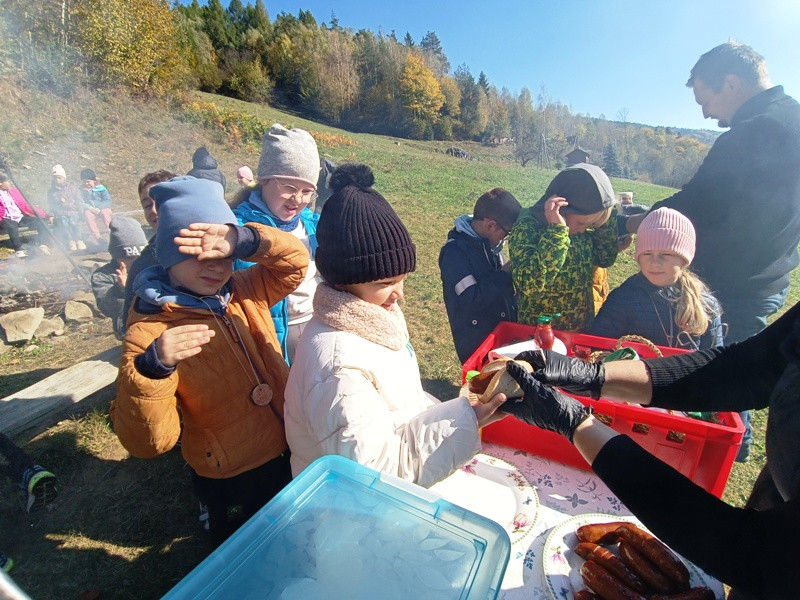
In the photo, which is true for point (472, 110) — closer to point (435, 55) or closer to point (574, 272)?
point (435, 55)

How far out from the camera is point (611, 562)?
1.40 meters

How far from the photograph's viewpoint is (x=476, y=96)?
60875mm

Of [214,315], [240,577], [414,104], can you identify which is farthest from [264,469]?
[414,104]

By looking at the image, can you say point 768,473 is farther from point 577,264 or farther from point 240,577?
point 577,264

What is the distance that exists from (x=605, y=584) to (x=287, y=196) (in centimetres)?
251

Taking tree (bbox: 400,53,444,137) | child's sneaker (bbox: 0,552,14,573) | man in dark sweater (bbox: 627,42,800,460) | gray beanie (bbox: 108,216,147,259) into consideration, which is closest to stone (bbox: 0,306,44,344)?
gray beanie (bbox: 108,216,147,259)

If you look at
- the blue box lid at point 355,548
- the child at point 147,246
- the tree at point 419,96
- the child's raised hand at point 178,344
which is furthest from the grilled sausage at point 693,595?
the tree at point 419,96

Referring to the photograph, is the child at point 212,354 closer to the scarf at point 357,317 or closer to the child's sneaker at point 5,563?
the scarf at point 357,317

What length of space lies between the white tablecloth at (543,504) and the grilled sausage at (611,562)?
0.47ft

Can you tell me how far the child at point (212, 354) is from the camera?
1500 mm

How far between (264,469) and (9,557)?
7.03ft

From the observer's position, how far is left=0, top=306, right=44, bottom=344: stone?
5.59m

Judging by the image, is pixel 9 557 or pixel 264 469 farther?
pixel 9 557

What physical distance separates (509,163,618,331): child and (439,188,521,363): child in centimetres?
12
